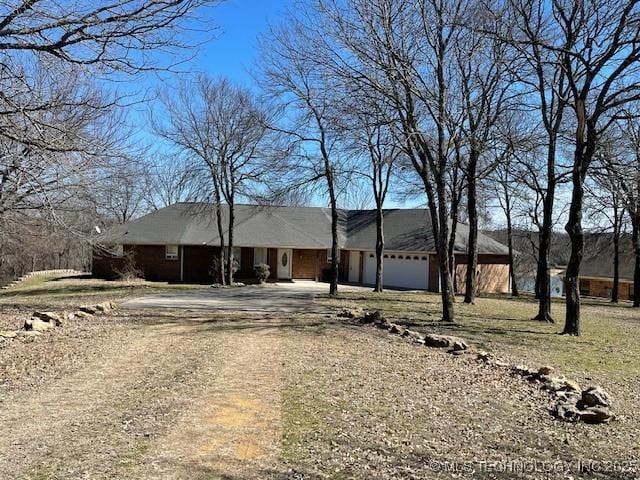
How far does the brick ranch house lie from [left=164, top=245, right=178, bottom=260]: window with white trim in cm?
6

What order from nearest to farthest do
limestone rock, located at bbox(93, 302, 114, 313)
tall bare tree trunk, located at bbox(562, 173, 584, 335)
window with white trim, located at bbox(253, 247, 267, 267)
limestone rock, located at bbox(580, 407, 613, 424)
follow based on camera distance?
limestone rock, located at bbox(580, 407, 613, 424) → tall bare tree trunk, located at bbox(562, 173, 584, 335) → limestone rock, located at bbox(93, 302, 114, 313) → window with white trim, located at bbox(253, 247, 267, 267)

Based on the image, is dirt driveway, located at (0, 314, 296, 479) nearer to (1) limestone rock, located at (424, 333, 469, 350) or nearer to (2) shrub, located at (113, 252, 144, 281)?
(1) limestone rock, located at (424, 333, 469, 350)

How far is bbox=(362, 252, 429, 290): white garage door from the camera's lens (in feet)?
111

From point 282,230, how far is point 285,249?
4.45ft

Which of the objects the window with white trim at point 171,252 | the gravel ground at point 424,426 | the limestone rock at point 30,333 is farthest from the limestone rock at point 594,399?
the window with white trim at point 171,252

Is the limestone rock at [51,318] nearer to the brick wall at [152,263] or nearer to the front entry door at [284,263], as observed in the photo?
the brick wall at [152,263]

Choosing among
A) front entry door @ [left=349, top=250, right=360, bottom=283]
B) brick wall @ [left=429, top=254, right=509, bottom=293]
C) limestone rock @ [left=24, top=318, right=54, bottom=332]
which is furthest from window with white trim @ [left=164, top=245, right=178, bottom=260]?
limestone rock @ [left=24, top=318, right=54, bottom=332]

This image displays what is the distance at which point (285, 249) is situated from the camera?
36.0 metres

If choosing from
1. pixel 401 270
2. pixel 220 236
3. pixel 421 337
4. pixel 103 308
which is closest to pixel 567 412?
pixel 421 337

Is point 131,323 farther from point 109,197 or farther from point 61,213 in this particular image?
point 109,197

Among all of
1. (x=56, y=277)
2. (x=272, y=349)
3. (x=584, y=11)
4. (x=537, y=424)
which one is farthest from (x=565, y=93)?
(x=56, y=277)

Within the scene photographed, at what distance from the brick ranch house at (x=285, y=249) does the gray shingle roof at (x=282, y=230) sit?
0.06m

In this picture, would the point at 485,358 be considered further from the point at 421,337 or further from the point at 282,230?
the point at 282,230

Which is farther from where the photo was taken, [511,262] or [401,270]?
[511,262]
